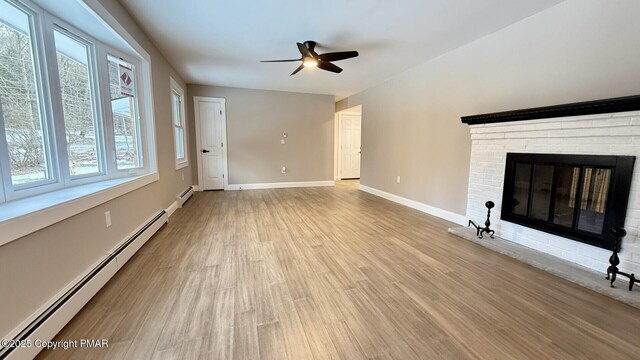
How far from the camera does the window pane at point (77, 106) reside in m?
1.96

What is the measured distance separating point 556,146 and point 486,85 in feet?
3.65

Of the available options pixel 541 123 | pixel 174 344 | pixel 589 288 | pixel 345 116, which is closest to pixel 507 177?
pixel 541 123

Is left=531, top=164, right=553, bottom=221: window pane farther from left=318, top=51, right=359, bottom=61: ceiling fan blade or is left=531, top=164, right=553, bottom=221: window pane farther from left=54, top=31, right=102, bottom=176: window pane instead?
left=54, top=31, right=102, bottom=176: window pane

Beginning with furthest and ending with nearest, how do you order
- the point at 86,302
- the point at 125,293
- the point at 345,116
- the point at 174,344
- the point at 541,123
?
the point at 345,116, the point at 541,123, the point at 125,293, the point at 86,302, the point at 174,344

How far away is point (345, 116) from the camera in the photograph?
791 cm

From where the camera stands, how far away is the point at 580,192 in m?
2.24

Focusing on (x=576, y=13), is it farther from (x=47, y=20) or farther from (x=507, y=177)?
(x=47, y=20)

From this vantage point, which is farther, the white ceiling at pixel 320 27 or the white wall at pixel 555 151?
the white ceiling at pixel 320 27

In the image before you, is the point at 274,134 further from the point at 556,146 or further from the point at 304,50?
the point at 556,146

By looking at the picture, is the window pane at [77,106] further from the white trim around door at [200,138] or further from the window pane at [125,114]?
the white trim around door at [200,138]

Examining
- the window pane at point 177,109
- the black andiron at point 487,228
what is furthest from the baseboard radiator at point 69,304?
the black andiron at point 487,228

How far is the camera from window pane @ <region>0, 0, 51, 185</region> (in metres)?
1.46

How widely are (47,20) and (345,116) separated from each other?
6746mm

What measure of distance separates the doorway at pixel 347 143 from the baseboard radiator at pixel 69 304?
617 cm
